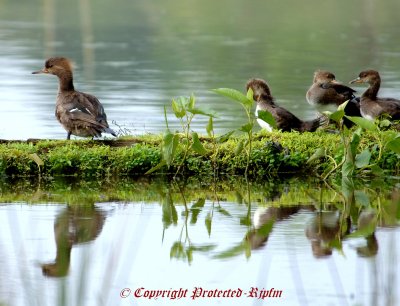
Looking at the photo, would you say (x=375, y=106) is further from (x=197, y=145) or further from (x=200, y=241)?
(x=200, y=241)

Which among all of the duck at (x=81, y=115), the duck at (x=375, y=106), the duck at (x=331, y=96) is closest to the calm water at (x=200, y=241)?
the duck at (x=81, y=115)

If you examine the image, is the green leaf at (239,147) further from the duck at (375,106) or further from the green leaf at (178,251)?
the green leaf at (178,251)

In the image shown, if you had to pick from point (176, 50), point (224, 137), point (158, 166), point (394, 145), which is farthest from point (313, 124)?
point (176, 50)

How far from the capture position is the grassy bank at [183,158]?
11.2 m

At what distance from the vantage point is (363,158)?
11062 millimetres

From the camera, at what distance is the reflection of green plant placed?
10.9 metres

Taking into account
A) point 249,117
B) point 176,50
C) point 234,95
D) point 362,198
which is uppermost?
point 234,95

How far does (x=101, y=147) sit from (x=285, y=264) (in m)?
3.68

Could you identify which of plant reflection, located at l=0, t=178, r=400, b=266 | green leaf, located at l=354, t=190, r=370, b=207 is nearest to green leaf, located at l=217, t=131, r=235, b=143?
plant reflection, located at l=0, t=178, r=400, b=266

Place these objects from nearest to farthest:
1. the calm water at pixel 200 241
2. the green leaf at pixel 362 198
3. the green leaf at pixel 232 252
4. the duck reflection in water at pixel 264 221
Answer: the calm water at pixel 200 241
the green leaf at pixel 232 252
the duck reflection in water at pixel 264 221
the green leaf at pixel 362 198

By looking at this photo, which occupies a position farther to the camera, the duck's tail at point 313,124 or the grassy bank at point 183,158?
the duck's tail at point 313,124

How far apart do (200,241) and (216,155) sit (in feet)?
8.31

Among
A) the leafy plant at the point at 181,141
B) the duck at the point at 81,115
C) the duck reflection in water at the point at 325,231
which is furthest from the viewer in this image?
the duck at the point at 81,115

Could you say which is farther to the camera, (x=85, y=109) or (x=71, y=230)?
(x=85, y=109)
